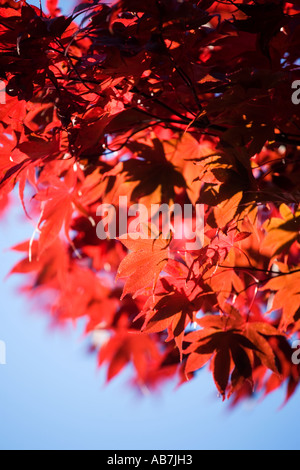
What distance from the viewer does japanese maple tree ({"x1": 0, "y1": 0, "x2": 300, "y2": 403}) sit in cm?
64

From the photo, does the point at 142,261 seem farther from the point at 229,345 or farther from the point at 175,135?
the point at 175,135

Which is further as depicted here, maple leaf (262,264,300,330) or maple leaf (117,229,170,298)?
maple leaf (262,264,300,330)

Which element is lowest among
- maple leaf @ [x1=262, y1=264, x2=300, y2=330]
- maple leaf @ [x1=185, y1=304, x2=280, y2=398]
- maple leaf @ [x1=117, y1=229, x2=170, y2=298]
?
maple leaf @ [x1=185, y1=304, x2=280, y2=398]

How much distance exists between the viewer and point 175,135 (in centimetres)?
100

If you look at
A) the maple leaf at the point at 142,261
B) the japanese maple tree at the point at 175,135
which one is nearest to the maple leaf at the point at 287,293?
the japanese maple tree at the point at 175,135

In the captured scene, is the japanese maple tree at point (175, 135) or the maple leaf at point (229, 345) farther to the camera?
the maple leaf at point (229, 345)

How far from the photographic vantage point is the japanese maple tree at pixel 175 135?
25.1 inches

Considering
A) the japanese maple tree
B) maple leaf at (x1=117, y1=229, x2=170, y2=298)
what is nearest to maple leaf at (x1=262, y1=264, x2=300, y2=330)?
the japanese maple tree

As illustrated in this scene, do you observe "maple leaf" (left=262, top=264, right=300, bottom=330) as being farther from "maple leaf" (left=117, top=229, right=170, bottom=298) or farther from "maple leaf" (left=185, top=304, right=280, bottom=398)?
"maple leaf" (left=117, top=229, right=170, bottom=298)

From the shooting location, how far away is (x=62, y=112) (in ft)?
2.37

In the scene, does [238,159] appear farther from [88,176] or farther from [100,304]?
[100,304]

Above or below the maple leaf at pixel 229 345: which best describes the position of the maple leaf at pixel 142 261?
above

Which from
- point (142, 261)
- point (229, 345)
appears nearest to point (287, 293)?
point (229, 345)

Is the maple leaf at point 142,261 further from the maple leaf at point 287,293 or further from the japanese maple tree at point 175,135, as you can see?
the maple leaf at point 287,293
